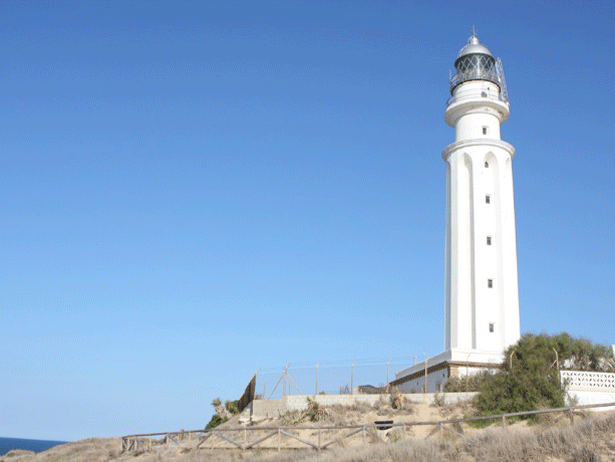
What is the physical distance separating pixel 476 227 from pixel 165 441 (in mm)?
20098

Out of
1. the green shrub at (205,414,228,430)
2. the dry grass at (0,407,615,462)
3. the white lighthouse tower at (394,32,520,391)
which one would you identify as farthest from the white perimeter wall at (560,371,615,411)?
the green shrub at (205,414,228,430)

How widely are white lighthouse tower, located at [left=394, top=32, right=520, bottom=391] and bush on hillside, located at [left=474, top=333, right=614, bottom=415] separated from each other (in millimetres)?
3849

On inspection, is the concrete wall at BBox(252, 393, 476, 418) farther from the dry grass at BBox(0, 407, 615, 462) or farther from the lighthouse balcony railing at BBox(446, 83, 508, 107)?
the lighthouse balcony railing at BBox(446, 83, 508, 107)

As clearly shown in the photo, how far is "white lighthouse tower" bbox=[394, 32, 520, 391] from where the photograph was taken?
37344 millimetres

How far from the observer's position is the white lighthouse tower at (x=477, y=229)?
123ft

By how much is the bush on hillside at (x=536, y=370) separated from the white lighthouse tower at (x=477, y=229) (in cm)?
385

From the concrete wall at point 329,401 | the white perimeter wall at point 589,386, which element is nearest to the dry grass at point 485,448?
the white perimeter wall at point 589,386

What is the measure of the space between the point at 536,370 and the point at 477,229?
12003 millimetres

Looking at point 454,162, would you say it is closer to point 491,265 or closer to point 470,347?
point 491,265

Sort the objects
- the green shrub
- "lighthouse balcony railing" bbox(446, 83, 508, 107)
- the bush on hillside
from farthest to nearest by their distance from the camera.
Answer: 1. "lighthouse balcony railing" bbox(446, 83, 508, 107)
2. the green shrub
3. the bush on hillside

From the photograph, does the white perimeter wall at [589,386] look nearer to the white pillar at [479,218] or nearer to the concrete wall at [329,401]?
the concrete wall at [329,401]

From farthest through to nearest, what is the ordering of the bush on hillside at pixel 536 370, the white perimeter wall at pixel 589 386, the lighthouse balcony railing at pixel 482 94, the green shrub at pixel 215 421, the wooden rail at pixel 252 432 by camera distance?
the lighthouse balcony railing at pixel 482 94, the green shrub at pixel 215 421, the white perimeter wall at pixel 589 386, the bush on hillside at pixel 536 370, the wooden rail at pixel 252 432

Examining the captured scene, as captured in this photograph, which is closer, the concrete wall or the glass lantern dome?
the concrete wall

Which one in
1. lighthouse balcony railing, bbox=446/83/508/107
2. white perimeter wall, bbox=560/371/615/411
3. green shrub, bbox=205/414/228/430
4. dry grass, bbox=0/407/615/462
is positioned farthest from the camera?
lighthouse balcony railing, bbox=446/83/508/107
